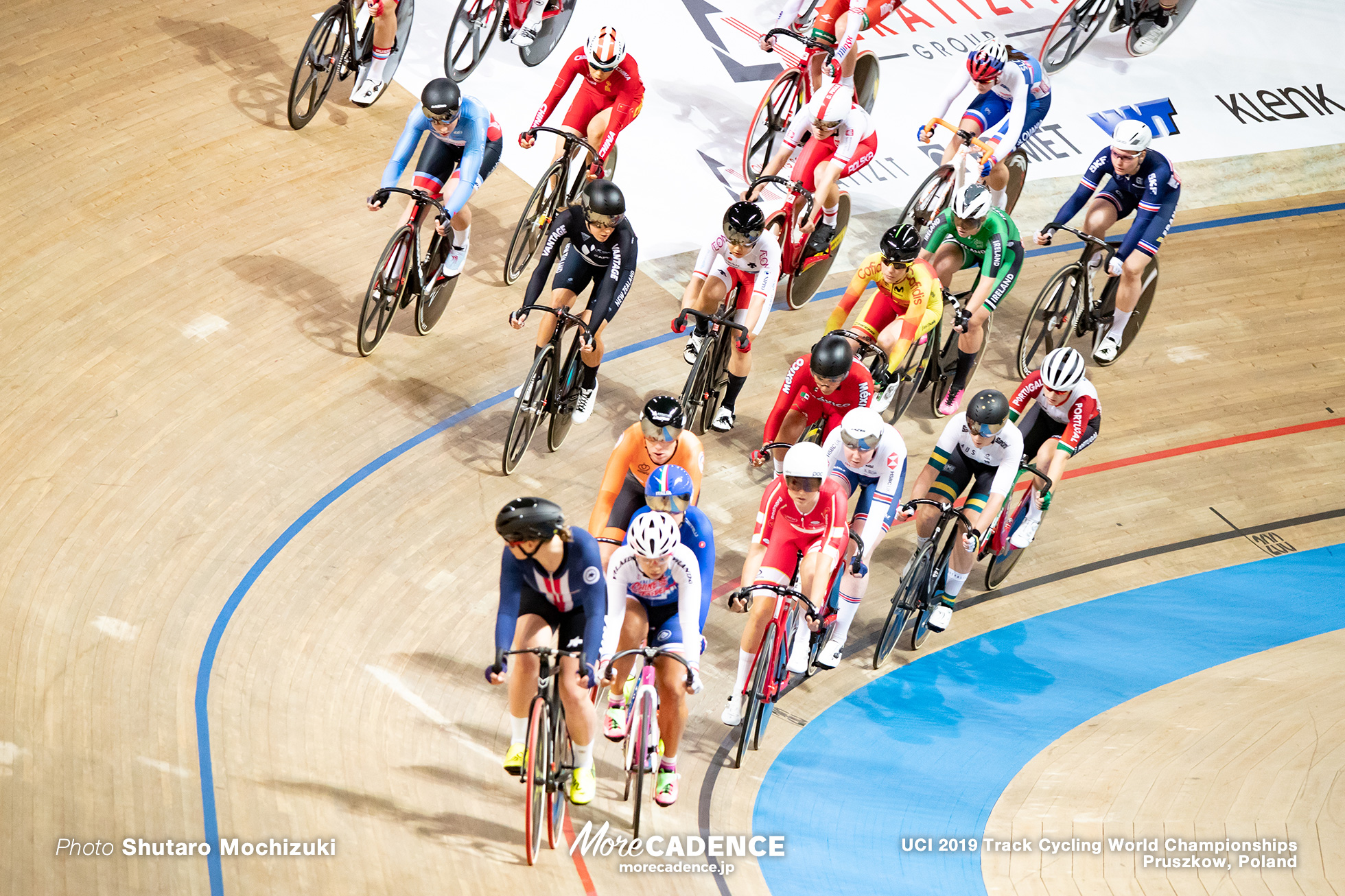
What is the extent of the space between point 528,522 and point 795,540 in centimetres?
178

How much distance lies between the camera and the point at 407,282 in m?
8.01

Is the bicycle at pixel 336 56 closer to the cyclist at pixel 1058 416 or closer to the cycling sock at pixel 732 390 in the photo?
the cycling sock at pixel 732 390

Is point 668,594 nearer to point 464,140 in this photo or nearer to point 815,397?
point 815,397

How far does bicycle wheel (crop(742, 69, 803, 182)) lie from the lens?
33.3ft

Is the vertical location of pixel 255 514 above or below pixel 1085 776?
below

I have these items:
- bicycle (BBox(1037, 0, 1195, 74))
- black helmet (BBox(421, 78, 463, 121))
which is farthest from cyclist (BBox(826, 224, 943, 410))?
bicycle (BBox(1037, 0, 1195, 74))

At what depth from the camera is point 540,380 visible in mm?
7230

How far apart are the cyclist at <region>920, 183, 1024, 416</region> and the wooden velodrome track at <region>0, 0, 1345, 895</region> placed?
747 millimetres

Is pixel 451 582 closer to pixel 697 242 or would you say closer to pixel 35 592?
pixel 35 592

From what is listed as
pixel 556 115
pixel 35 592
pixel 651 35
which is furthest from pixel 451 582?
pixel 651 35

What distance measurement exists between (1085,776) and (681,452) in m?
2.42

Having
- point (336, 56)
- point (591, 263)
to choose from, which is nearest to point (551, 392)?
point (591, 263)

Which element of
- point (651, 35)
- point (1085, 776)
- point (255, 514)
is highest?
point (651, 35)

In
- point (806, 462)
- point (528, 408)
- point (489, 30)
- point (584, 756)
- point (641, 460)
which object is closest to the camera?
point (584, 756)
